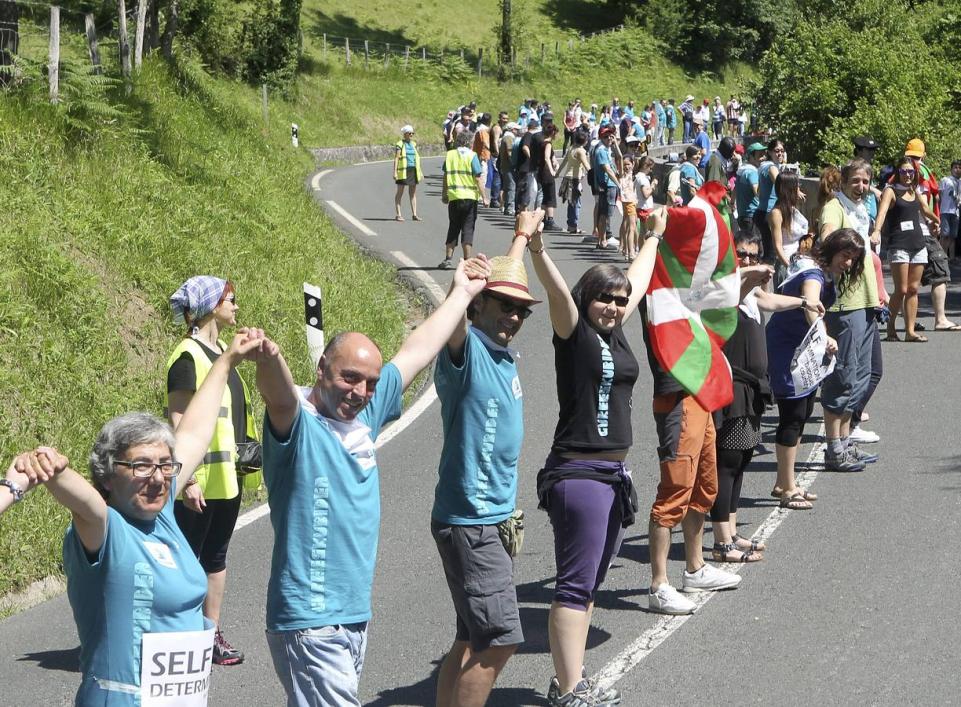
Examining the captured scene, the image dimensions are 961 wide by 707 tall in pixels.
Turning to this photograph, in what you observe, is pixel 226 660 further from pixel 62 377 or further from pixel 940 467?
pixel 940 467

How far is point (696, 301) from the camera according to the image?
7.55m

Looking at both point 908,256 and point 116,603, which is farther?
point 908,256

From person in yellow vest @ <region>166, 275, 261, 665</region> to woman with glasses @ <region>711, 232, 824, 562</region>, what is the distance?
282 centimetres

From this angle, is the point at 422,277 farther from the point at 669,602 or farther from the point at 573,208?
the point at 669,602

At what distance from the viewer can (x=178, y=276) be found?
13664mm

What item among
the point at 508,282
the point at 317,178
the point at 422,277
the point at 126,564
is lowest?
the point at 317,178

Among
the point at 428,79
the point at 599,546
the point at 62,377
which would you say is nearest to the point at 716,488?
the point at 599,546

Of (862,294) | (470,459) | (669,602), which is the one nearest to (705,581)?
(669,602)

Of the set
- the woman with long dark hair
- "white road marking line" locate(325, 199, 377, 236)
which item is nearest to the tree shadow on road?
the woman with long dark hair

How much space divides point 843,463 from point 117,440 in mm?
7179

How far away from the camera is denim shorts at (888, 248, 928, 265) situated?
14781 mm

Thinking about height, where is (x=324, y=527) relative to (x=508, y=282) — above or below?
below

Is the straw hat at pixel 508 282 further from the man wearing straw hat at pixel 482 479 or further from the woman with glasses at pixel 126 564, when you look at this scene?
the woman with glasses at pixel 126 564

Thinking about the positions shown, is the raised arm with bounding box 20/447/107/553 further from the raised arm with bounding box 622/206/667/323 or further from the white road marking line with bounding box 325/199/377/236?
the white road marking line with bounding box 325/199/377/236
